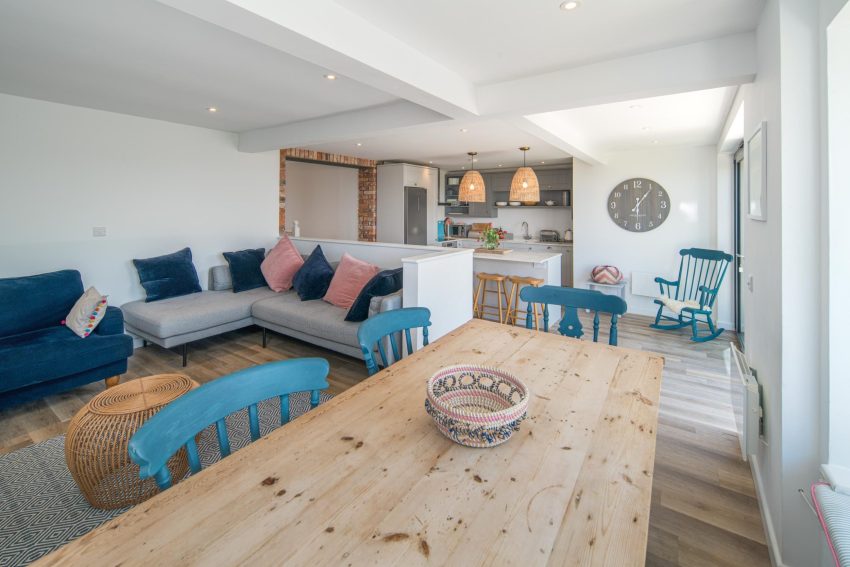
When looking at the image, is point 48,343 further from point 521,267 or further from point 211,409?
point 521,267

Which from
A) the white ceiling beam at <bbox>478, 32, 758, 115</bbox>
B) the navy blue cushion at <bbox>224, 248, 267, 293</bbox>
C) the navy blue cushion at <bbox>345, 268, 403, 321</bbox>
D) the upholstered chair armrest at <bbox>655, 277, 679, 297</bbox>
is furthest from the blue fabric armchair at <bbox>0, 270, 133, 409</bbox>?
the upholstered chair armrest at <bbox>655, 277, 679, 297</bbox>

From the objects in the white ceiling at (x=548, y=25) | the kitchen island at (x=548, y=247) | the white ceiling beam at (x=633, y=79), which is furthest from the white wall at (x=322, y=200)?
the white ceiling at (x=548, y=25)

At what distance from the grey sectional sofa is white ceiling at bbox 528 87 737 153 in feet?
8.11

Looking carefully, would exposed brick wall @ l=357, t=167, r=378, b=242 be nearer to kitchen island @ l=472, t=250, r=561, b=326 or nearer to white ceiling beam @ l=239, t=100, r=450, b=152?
white ceiling beam @ l=239, t=100, r=450, b=152

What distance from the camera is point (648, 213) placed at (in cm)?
581

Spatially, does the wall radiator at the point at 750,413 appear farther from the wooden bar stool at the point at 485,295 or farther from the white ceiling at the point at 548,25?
the wooden bar stool at the point at 485,295

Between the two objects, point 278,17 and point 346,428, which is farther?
point 278,17

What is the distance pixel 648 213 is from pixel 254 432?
6.08m

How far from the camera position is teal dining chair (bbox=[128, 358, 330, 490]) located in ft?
3.11

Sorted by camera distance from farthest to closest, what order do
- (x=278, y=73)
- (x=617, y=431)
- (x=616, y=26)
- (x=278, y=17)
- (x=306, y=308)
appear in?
(x=306, y=308)
(x=278, y=73)
(x=616, y=26)
(x=278, y=17)
(x=617, y=431)

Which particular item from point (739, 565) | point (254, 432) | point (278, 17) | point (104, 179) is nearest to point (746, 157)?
point (739, 565)

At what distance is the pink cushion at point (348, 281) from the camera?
3.92m

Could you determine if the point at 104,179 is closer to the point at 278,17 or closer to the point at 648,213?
the point at 278,17

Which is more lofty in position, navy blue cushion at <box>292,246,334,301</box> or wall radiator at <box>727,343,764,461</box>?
navy blue cushion at <box>292,246,334,301</box>
